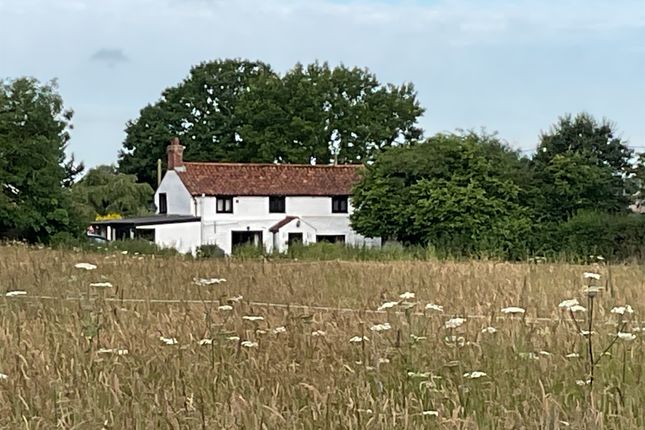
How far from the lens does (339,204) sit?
47.8 m

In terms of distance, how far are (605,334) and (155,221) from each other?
41.0 metres

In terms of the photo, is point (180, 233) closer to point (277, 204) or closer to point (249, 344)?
point (277, 204)

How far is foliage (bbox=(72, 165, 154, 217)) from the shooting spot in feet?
181

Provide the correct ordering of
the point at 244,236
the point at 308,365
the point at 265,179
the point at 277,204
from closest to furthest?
1. the point at 308,365
2. the point at 277,204
3. the point at 244,236
4. the point at 265,179

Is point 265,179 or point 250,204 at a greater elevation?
point 265,179

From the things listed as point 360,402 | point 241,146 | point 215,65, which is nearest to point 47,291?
point 360,402

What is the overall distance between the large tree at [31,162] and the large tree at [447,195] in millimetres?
13351

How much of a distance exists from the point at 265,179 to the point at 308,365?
1709 inches

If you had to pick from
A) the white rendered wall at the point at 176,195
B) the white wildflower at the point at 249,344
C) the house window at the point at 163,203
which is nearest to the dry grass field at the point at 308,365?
the white wildflower at the point at 249,344

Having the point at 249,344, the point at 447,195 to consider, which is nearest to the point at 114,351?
the point at 249,344

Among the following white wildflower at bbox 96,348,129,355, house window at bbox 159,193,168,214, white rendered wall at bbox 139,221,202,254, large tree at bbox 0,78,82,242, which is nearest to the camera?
white wildflower at bbox 96,348,129,355

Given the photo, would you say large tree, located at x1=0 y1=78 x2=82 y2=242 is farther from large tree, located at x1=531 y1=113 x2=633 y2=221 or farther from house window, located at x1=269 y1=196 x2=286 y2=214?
large tree, located at x1=531 y1=113 x2=633 y2=221

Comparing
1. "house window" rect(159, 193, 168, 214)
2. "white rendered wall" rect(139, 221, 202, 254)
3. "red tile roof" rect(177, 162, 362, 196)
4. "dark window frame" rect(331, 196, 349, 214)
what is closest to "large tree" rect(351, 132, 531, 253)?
"red tile roof" rect(177, 162, 362, 196)

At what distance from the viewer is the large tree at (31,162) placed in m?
30.8
